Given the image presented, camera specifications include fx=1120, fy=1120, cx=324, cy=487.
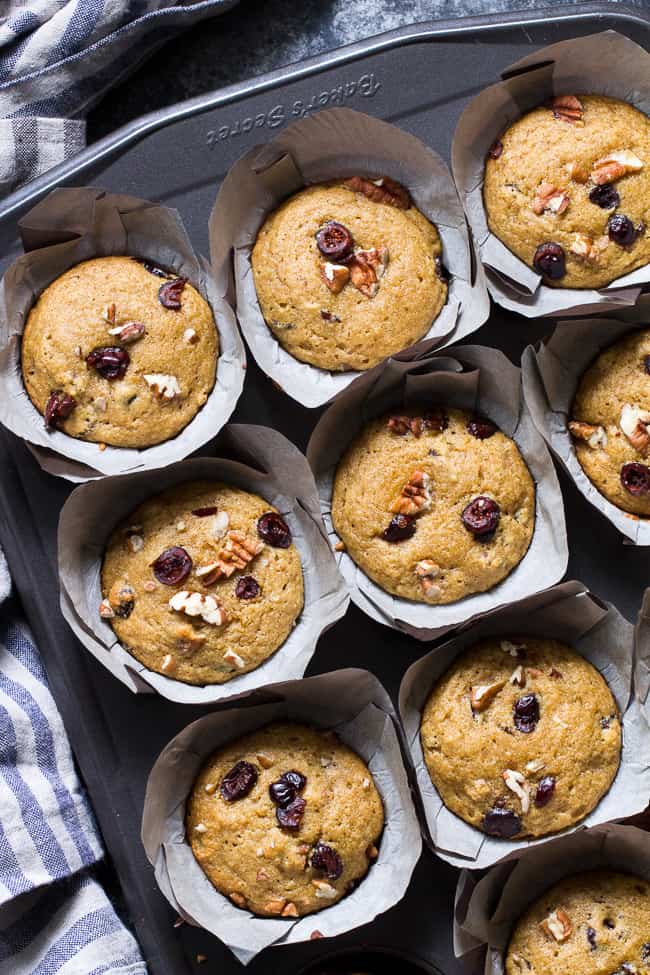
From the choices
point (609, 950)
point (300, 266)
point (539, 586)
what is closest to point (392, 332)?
point (300, 266)

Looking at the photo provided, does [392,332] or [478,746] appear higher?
[392,332]

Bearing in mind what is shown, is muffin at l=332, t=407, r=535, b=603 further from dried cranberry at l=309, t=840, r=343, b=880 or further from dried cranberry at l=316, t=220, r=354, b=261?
dried cranberry at l=309, t=840, r=343, b=880

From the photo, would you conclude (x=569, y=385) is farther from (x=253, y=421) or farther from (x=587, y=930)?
(x=587, y=930)

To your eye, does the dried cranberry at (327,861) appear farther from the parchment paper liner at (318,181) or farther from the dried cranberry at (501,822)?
the parchment paper liner at (318,181)

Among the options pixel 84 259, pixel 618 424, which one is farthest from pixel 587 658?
pixel 84 259

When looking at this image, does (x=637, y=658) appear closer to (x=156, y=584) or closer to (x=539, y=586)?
(x=539, y=586)
